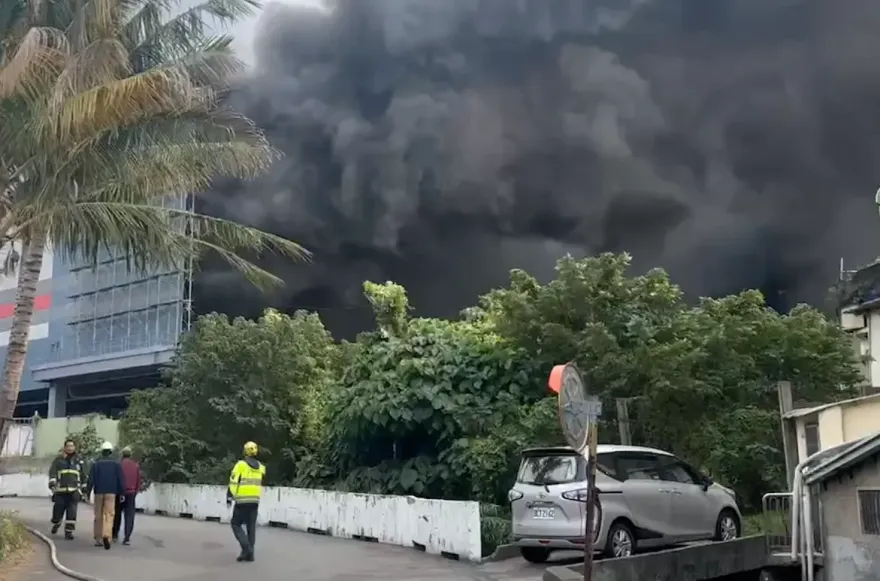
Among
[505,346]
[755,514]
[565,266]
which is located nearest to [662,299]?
[565,266]

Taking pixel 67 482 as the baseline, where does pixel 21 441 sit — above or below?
above

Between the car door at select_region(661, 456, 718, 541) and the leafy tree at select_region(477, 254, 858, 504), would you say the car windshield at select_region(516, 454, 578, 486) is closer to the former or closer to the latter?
the car door at select_region(661, 456, 718, 541)

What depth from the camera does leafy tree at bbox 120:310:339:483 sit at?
2569 centimetres

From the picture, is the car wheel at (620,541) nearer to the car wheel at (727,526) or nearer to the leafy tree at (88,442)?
the car wheel at (727,526)

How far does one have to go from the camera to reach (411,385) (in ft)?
62.5

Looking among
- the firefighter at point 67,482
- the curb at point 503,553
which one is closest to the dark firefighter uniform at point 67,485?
the firefighter at point 67,482

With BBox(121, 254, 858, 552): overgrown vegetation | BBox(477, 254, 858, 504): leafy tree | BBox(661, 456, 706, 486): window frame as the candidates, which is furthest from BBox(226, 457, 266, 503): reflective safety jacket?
BBox(477, 254, 858, 504): leafy tree

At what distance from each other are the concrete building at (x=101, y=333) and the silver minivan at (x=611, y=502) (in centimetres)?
3270

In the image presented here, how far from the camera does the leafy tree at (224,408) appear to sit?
25.7 m

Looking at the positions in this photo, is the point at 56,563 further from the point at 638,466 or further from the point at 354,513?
the point at 638,466

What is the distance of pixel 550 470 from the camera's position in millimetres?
12797

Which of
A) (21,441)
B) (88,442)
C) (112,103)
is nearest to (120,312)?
(21,441)

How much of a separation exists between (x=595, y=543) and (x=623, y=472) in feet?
3.82

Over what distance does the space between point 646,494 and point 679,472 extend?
103 cm
